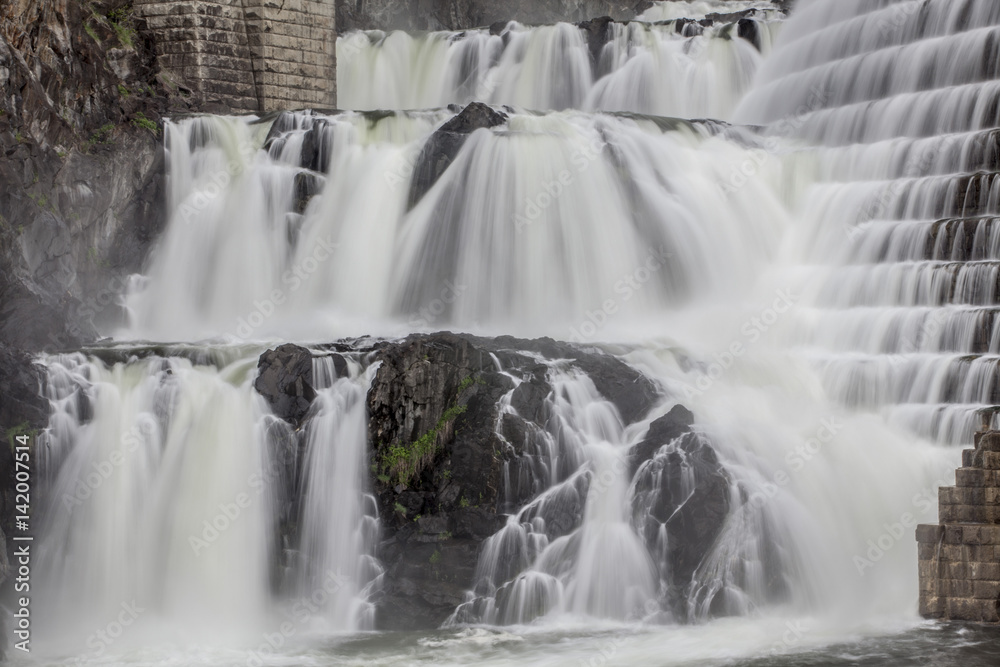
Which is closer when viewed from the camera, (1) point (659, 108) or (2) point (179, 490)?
(2) point (179, 490)

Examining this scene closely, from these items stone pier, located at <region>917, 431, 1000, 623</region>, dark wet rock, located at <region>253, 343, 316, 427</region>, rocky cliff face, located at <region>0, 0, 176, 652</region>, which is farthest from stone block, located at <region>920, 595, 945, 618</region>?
rocky cliff face, located at <region>0, 0, 176, 652</region>

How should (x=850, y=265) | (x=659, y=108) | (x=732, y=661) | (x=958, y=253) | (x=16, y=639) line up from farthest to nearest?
(x=659, y=108) < (x=850, y=265) < (x=958, y=253) < (x=16, y=639) < (x=732, y=661)

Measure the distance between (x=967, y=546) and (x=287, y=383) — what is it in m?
8.94

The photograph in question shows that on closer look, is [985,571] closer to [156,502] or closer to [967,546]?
[967,546]

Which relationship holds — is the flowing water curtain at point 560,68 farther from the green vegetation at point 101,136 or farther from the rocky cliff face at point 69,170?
the green vegetation at point 101,136

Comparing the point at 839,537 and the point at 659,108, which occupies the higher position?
the point at 659,108

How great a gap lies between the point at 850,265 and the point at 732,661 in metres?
9.84

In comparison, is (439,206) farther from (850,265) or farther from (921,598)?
(921,598)

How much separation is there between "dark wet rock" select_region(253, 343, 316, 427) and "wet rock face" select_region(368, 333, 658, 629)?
0.92 m

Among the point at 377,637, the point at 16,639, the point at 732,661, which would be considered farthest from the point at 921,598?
the point at 16,639

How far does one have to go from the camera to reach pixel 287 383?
19344 mm

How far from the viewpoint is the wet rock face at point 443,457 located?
18531 millimetres

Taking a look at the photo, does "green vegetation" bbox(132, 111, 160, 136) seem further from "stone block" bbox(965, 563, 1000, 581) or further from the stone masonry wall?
"stone block" bbox(965, 563, 1000, 581)

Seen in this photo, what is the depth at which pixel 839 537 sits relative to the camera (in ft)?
62.2
